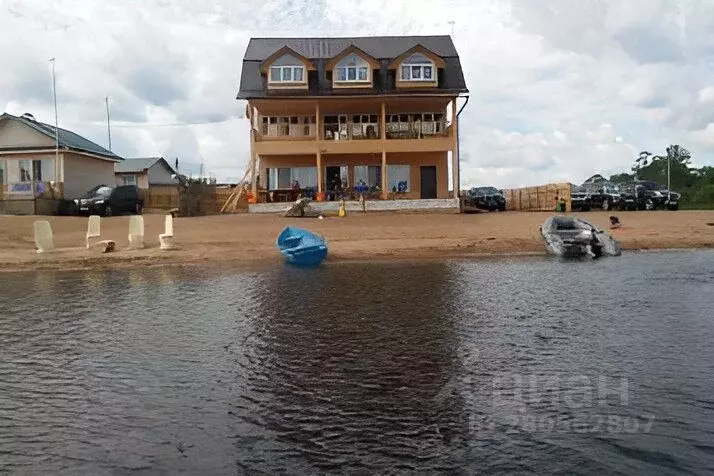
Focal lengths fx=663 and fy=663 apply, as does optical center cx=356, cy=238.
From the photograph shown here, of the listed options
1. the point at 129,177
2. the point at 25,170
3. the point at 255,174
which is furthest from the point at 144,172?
the point at 255,174

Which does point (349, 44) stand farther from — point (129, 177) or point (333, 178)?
point (129, 177)

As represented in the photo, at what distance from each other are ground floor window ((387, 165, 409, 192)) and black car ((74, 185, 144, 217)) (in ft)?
51.7

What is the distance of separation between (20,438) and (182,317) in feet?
20.2

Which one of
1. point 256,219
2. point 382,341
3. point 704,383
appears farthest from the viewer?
point 256,219

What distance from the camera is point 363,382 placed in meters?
7.50

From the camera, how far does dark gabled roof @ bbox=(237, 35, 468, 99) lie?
39781 millimetres

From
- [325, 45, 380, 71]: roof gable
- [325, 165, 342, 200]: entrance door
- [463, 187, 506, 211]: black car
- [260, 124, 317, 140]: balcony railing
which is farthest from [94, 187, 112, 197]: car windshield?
[463, 187, 506, 211]: black car

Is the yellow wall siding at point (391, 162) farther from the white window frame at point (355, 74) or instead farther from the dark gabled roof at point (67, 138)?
the dark gabled roof at point (67, 138)

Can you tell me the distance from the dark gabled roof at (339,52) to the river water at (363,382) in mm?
26945

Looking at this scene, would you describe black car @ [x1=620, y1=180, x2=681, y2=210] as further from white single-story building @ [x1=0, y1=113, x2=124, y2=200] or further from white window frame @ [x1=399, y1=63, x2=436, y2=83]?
white single-story building @ [x1=0, y1=113, x2=124, y2=200]

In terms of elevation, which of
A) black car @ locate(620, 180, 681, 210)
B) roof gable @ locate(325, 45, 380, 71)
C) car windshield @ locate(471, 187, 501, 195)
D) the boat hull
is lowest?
the boat hull

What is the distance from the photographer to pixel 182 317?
12055mm

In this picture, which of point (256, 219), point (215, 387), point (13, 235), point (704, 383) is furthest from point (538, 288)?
point (13, 235)

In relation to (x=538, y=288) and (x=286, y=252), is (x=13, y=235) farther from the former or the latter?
(x=538, y=288)
